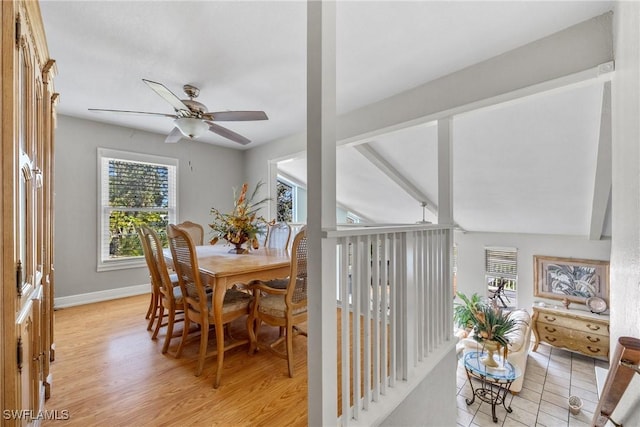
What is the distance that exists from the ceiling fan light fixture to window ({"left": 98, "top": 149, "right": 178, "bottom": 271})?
2.02 meters

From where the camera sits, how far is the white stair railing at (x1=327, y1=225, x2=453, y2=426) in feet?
4.29

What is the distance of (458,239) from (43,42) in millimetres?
6798

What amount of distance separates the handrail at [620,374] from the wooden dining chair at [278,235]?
2828 millimetres

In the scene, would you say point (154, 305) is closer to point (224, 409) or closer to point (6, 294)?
point (224, 409)

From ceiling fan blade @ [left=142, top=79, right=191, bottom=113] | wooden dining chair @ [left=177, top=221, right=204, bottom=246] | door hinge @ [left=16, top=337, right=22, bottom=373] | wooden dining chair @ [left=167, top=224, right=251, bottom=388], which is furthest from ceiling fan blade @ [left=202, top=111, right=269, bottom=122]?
door hinge @ [left=16, top=337, right=22, bottom=373]

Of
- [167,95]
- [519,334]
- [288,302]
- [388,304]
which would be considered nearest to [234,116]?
[167,95]

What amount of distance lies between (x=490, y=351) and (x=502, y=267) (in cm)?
285

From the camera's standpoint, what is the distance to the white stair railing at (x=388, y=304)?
1307 millimetres

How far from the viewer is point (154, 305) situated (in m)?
2.78

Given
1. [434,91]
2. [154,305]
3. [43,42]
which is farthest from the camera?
[154,305]

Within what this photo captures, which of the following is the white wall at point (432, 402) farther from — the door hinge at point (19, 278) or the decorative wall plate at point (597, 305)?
the decorative wall plate at point (597, 305)

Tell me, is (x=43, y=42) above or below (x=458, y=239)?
above

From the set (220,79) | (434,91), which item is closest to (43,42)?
(220,79)

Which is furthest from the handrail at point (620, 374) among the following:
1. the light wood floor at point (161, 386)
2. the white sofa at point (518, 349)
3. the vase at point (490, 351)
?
the white sofa at point (518, 349)
